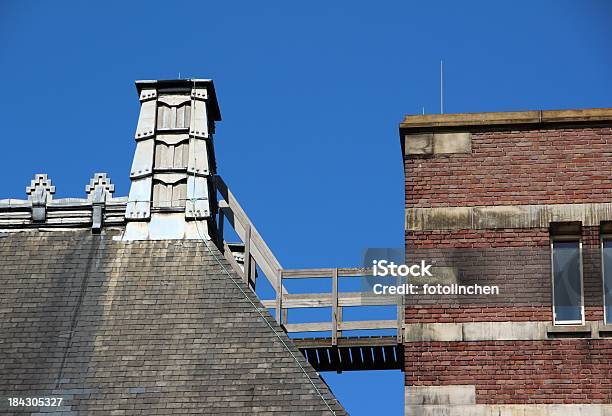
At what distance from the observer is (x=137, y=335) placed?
27.5 m

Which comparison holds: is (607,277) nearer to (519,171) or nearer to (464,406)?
(519,171)

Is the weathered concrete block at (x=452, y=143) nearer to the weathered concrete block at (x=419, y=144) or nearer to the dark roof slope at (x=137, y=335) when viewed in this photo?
the weathered concrete block at (x=419, y=144)

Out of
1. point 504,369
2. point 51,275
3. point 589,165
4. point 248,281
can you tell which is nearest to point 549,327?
point 504,369

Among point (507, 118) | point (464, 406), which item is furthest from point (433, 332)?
point (507, 118)

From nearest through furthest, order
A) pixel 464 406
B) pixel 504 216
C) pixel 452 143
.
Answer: pixel 464 406 < pixel 504 216 < pixel 452 143

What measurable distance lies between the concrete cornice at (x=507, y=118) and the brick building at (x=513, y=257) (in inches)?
0.7

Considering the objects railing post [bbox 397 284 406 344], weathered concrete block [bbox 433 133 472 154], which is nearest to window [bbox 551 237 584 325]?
weathered concrete block [bbox 433 133 472 154]

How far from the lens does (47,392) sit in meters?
26.6

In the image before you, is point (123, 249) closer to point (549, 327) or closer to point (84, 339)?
point (84, 339)

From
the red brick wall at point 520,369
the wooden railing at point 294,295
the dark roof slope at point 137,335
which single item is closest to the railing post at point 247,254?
the wooden railing at point 294,295

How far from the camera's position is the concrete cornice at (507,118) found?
91.2 ft

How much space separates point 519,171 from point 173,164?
6.84 metres

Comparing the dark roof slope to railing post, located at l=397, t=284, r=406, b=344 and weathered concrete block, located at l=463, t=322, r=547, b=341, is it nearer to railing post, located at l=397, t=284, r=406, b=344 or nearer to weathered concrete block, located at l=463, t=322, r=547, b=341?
weathered concrete block, located at l=463, t=322, r=547, b=341

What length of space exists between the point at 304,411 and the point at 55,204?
760 cm
